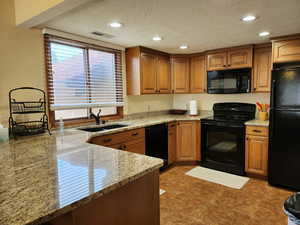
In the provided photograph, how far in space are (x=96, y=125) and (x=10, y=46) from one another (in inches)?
57.3

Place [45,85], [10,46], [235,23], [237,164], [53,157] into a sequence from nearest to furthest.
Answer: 1. [53,157]
2. [10,46]
3. [235,23]
4. [45,85]
5. [237,164]

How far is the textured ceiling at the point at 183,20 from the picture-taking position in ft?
6.05

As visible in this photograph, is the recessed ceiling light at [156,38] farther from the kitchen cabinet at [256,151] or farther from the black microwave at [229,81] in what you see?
the kitchen cabinet at [256,151]

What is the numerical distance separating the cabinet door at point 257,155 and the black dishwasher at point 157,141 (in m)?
1.34

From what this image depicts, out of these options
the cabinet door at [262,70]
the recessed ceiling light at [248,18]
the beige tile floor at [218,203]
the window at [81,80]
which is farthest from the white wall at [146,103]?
the recessed ceiling light at [248,18]

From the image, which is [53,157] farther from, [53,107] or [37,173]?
Answer: [53,107]

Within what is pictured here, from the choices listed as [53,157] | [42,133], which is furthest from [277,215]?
[42,133]

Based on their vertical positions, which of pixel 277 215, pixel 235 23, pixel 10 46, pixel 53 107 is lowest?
pixel 277 215

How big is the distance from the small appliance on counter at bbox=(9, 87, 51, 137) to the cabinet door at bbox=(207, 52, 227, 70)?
2.92m

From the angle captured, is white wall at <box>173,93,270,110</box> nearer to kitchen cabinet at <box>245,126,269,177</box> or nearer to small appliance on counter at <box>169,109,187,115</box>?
small appliance on counter at <box>169,109,187,115</box>

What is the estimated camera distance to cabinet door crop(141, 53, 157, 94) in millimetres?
3531

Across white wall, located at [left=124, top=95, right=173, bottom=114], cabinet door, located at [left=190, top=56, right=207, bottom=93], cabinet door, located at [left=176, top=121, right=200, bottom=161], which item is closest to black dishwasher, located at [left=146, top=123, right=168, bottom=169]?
cabinet door, located at [left=176, top=121, right=200, bottom=161]

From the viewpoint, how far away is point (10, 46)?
2.19 metres

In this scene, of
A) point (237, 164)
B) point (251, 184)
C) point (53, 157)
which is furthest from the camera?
point (237, 164)
